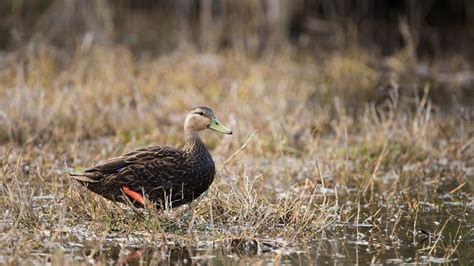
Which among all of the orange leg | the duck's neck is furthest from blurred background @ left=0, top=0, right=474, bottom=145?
the orange leg

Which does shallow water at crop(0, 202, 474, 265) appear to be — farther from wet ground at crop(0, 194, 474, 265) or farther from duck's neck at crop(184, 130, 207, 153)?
duck's neck at crop(184, 130, 207, 153)

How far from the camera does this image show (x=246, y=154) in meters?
10.4

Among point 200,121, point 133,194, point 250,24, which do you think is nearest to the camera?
point 133,194

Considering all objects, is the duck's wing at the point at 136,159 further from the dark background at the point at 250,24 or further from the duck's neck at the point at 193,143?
the dark background at the point at 250,24

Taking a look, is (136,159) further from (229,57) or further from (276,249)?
(229,57)

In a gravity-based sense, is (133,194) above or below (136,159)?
below

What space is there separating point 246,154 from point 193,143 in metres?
2.59

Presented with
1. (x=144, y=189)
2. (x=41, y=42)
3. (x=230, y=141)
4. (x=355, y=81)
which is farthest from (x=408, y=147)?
(x=41, y=42)

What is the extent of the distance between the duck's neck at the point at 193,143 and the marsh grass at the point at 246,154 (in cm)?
35

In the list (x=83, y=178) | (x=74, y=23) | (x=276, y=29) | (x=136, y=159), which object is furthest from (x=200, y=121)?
(x=276, y=29)

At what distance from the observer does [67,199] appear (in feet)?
24.8

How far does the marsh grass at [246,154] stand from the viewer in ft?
23.2

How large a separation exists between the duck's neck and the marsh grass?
0.35m

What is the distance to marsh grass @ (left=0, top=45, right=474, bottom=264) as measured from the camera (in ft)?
23.2
